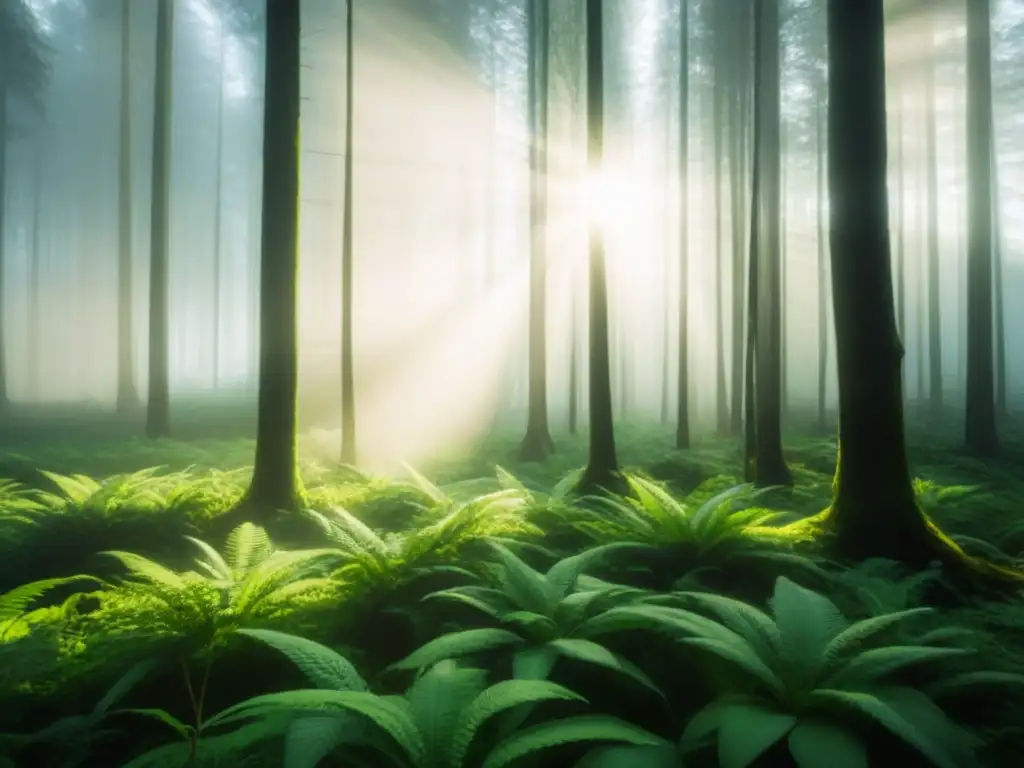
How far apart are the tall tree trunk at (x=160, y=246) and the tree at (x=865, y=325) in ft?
54.2

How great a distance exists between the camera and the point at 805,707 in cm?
285

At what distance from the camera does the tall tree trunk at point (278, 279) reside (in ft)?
23.7

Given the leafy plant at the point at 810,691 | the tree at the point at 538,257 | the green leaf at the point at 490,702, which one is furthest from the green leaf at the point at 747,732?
the tree at the point at 538,257

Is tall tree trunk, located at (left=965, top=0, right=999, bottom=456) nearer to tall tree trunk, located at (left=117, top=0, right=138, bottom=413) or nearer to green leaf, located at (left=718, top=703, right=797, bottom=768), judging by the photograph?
green leaf, located at (left=718, top=703, right=797, bottom=768)

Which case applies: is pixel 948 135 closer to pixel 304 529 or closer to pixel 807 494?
pixel 807 494

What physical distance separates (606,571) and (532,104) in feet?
46.6

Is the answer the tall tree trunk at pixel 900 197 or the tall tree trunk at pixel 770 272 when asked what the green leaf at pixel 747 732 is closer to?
the tall tree trunk at pixel 770 272

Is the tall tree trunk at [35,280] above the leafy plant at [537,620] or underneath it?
above

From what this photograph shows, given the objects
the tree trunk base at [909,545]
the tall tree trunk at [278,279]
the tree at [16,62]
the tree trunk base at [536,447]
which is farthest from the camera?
the tree at [16,62]

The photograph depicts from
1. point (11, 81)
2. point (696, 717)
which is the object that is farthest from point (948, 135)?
point (11, 81)

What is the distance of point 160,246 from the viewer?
16688 millimetres

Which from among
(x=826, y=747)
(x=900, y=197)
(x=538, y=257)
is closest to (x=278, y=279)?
(x=826, y=747)

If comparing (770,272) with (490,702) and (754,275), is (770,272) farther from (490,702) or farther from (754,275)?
(490,702)

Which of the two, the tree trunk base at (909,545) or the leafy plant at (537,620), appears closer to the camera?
the leafy plant at (537,620)
